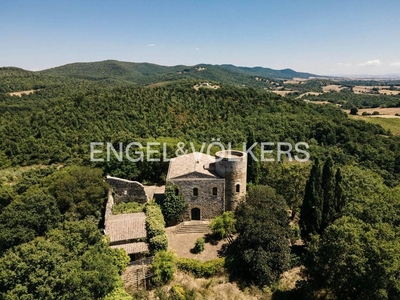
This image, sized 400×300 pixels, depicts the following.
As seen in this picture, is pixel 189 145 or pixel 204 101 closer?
pixel 189 145

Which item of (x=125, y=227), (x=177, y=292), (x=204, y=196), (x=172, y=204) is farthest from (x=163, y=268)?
(x=204, y=196)

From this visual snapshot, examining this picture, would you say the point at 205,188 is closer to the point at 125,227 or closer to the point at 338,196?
the point at 125,227

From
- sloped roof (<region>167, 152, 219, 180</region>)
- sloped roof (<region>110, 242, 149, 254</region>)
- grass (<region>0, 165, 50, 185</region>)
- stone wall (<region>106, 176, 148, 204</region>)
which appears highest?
sloped roof (<region>167, 152, 219, 180</region>)

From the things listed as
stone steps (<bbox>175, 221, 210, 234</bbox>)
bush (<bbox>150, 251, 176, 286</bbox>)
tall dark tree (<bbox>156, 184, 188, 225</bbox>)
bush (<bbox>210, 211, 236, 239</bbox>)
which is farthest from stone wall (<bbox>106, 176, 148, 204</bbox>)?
Result: bush (<bbox>150, 251, 176, 286</bbox>)

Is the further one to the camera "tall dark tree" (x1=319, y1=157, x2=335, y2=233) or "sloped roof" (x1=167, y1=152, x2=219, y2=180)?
"sloped roof" (x1=167, y1=152, x2=219, y2=180)

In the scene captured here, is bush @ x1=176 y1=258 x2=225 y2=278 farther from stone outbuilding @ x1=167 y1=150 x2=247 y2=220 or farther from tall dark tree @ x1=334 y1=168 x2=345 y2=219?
tall dark tree @ x1=334 y1=168 x2=345 y2=219

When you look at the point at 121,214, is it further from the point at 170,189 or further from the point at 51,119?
the point at 51,119

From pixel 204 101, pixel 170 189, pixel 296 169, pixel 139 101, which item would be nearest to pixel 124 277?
pixel 170 189
